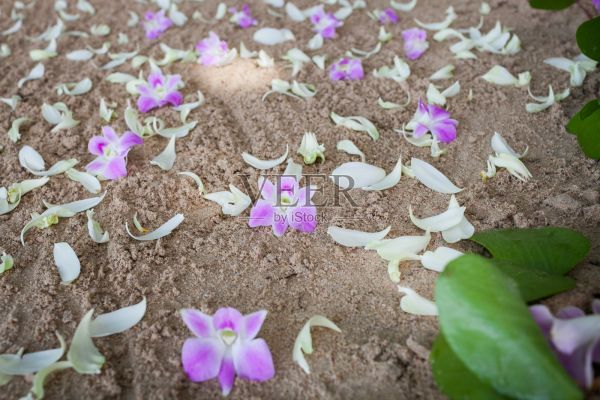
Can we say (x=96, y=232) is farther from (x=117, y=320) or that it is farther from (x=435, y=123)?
(x=435, y=123)

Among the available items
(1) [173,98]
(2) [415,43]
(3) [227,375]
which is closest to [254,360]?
(3) [227,375]

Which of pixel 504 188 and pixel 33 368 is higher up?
pixel 504 188

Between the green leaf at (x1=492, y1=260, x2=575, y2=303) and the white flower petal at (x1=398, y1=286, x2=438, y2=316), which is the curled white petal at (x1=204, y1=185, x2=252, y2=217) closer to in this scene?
the white flower petal at (x1=398, y1=286, x2=438, y2=316)

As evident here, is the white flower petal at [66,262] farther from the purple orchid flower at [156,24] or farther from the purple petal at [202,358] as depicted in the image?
the purple orchid flower at [156,24]

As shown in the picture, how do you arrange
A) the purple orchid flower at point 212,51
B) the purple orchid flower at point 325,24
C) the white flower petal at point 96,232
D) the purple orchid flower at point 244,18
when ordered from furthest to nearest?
the purple orchid flower at point 244,18, the purple orchid flower at point 325,24, the purple orchid flower at point 212,51, the white flower petal at point 96,232

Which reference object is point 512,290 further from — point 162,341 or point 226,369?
point 162,341

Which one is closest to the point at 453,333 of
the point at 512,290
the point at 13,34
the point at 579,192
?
the point at 512,290

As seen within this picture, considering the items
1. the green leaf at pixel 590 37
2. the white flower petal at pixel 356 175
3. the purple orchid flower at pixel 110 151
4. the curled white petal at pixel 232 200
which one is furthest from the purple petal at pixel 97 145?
the green leaf at pixel 590 37
